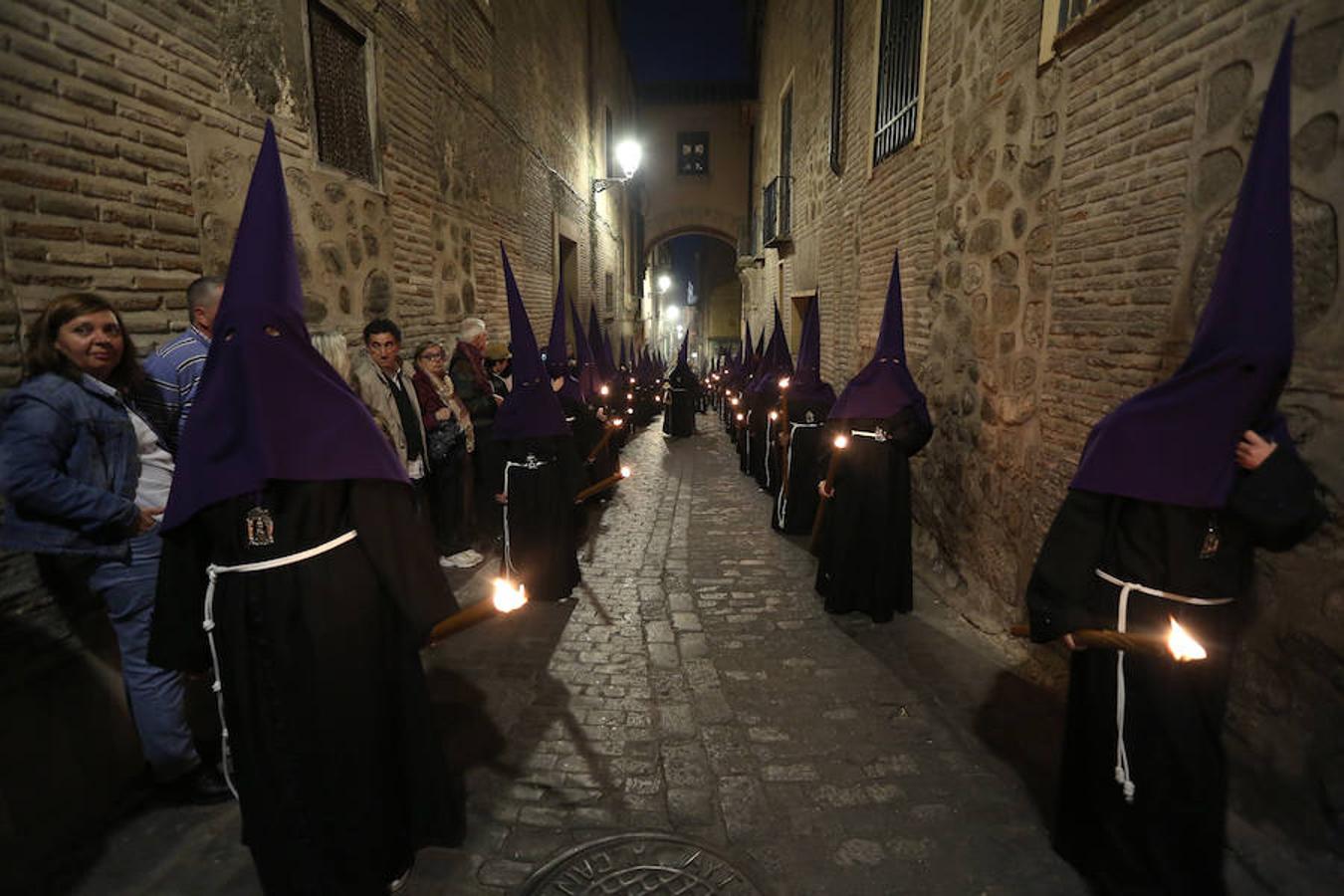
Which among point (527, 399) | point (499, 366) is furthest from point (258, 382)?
point (499, 366)

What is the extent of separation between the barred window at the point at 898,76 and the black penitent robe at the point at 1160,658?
5.66m

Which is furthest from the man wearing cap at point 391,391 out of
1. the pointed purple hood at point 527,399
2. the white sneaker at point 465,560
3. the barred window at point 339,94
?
the barred window at point 339,94

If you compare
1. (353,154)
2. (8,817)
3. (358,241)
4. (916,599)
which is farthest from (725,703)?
(353,154)

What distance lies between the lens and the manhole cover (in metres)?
2.79

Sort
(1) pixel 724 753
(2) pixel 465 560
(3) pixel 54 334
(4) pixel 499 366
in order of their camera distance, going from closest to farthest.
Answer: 1. (3) pixel 54 334
2. (1) pixel 724 753
3. (2) pixel 465 560
4. (4) pixel 499 366

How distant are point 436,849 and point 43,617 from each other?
1.93m

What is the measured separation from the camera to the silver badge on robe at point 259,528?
2.31 meters

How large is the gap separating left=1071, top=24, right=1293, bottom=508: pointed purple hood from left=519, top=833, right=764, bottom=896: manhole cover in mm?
2235

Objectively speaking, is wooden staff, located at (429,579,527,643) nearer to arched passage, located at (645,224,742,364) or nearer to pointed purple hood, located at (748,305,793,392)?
pointed purple hood, located at (748,305,793,392)

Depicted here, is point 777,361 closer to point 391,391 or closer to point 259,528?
point 391,391

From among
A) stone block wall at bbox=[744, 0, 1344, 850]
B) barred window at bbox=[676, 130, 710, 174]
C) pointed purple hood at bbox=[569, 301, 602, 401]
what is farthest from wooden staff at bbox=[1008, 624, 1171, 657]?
barred window at bbox=[676, 130, 710, 174]

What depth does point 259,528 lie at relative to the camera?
7.61 ft

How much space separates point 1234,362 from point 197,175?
202 inches

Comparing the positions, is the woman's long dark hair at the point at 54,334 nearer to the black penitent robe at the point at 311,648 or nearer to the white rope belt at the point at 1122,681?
the black penitent robe at the point at 311,648
